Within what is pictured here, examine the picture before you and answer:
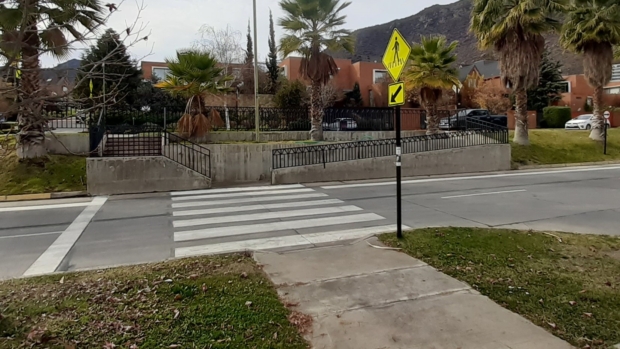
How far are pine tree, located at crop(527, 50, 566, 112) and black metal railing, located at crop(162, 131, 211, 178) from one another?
124 ft

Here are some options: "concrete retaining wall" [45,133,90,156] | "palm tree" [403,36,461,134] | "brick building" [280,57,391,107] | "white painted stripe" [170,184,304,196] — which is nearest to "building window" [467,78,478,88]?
"brick building" [280,57,391,107]

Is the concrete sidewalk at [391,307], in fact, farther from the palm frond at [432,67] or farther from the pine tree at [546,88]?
the pine tree at [546,88]

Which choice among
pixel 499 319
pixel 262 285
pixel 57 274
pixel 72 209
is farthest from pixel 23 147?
pixel 499 319

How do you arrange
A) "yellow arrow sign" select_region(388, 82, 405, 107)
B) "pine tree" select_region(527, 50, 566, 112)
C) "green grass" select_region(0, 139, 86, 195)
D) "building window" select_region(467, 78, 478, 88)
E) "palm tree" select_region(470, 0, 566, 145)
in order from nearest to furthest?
"yellow arrow sign" select_region(388, 82, 405, 107), "green grass" select_region(0, 139, 86, 195), "palm tree" select_region(470, 0, 566, 145), "pine tree" select_region(527, 50, 566, 112), "building window" select_region(467, 78, 478, 88)

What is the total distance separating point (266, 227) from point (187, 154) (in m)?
9.16

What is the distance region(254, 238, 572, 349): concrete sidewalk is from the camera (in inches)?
149

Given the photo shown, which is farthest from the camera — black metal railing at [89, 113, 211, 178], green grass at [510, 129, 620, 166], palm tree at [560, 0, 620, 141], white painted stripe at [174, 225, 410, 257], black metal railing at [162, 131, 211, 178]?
palm tree at [560, 0, 620, 141]

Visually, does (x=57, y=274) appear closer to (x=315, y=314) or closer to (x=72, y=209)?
(x=315, y=314)

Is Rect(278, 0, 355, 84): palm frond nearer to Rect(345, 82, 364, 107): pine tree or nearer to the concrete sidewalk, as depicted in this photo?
the concrete sidewalk

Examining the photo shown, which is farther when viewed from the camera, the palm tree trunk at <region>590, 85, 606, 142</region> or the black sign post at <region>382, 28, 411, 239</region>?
the palm tree trunk at <region>590, 85, 606, 142</region>

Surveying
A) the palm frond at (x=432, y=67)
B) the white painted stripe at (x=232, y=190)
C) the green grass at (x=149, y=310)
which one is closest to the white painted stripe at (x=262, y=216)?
the green grass at (x=149, y=310)

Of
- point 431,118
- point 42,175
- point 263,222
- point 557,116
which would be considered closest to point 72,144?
point 42,175

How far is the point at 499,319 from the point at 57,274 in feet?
18.8

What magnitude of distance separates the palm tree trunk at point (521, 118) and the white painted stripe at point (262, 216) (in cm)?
1629
